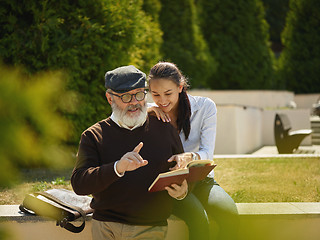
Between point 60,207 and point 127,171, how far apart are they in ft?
2.22

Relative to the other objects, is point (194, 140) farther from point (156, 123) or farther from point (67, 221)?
point (67, 221)

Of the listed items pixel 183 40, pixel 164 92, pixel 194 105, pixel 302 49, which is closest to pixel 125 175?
pixel 164 92

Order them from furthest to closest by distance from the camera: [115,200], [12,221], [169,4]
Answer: [169,4] < [12,221] < [115,200]

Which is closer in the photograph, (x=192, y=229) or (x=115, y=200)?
(x=115, y=200)

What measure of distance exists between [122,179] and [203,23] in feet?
63.8

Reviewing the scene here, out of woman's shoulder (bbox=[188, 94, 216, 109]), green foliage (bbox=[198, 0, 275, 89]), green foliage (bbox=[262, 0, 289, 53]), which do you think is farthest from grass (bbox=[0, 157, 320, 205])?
green foliage (bbox=[262, 0, 289, 53])

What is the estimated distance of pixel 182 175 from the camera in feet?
6.95

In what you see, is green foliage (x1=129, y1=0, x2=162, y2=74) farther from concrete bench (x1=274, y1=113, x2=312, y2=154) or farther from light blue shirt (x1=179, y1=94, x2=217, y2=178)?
concrete bench (x1=274, y1=113, x2=312, y2=154)

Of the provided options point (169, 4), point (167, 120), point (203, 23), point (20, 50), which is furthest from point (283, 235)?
point (203, 23)

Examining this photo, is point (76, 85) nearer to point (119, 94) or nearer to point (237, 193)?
point (237, 193)

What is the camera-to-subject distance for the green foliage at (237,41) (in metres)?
20.2

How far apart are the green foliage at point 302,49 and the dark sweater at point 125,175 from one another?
21.0 m

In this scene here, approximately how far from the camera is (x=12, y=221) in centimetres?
289

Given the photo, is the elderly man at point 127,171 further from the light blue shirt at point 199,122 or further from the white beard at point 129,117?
the light blue shirt at point 199,122
